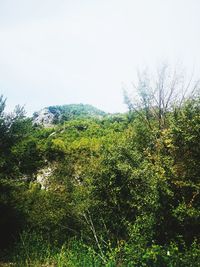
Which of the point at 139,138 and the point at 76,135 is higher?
the point at 76,135

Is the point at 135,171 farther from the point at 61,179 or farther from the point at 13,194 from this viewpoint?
the point at 13,194

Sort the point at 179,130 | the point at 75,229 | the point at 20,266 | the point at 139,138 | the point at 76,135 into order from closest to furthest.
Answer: the point at 20,266 < the point at 179,130 < the point at 75,229 < the point at 139,138 < the point at 76,135

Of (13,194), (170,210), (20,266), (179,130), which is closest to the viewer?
(20,266)

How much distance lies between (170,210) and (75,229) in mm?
4089

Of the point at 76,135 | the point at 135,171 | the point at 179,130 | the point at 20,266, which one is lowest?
the point at 20,266

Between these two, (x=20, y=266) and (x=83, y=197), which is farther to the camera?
(x=83, y=197)

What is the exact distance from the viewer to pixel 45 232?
1302 centimetres

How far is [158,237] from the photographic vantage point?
10281mm

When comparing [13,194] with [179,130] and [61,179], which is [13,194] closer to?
[61,179]

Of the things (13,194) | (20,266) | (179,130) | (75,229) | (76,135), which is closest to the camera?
(20,266)

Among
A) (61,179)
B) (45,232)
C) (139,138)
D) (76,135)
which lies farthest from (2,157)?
(76,135)

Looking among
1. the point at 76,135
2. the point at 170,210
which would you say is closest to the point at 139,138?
the point at 170,210

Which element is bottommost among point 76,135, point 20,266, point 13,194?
point 20,266

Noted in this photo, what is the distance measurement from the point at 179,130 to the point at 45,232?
685cm
